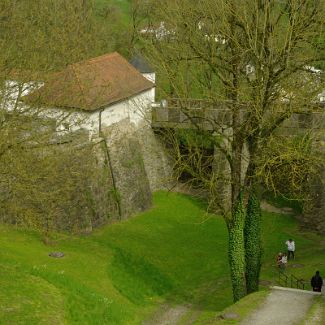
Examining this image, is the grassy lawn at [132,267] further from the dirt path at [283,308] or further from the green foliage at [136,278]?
the dirt path at [283,308]

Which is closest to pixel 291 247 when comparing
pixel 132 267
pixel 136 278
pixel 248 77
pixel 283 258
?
pixel 283 258

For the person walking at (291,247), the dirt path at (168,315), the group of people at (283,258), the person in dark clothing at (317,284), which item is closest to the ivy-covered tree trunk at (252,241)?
the person in dark clothing at (317,284)

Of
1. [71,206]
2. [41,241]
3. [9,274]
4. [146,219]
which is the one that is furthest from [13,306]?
[146,219]

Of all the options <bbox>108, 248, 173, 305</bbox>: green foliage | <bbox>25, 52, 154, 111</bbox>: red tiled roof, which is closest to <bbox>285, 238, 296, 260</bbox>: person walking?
<bbox>108, 248, 173, 305</bbox>: green foliage

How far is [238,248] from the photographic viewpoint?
72.3 ft

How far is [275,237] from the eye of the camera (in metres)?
33.8

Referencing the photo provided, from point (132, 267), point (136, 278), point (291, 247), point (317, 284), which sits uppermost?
point (317, 284)

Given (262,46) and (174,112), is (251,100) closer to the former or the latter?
(262,46)

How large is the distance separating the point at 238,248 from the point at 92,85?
41.0 ft

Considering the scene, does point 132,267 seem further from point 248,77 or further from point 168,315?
point 248,77

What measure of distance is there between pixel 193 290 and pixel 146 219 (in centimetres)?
862

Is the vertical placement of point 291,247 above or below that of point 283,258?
above

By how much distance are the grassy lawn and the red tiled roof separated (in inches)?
261

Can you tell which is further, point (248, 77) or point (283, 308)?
point (248, 77)
